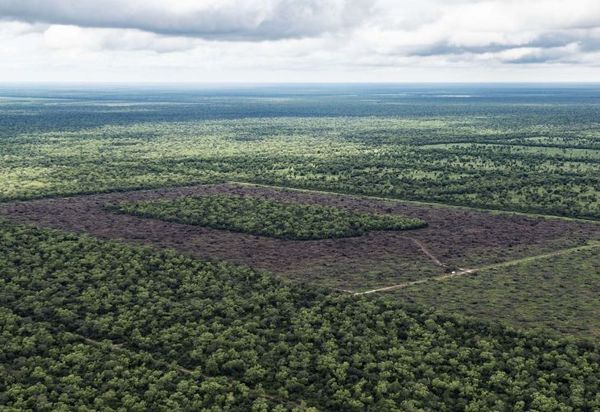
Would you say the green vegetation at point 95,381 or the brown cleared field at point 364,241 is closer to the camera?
the green vegetation at point 95,381

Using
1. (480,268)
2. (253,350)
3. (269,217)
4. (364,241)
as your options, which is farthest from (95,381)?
(269,217)

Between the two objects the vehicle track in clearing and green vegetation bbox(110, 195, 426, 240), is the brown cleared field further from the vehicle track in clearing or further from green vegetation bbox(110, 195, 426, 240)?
green vegetation bbox(110, 195, 426, 240)

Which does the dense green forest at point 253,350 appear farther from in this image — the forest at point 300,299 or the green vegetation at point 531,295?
the green vegetation at point 531,295

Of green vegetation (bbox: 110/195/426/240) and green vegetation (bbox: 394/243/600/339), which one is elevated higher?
green vegetation (bbox: 110/195/426/240)

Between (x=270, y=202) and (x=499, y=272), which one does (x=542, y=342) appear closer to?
(x=499, y=272)

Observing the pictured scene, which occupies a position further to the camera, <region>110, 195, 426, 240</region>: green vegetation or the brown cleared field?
<region>110, 195, 426, 240</region>: green vegetation

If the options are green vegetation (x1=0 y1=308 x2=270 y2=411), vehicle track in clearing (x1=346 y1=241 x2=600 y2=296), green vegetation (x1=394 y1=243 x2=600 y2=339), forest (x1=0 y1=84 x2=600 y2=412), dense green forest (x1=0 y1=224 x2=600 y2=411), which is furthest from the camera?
vehicle track in clearing (x1=346 y1=241 x2=600 y2=296)

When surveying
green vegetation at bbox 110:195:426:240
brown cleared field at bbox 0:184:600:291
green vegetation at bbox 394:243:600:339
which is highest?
green vegetation at bbox 110:195:426:240

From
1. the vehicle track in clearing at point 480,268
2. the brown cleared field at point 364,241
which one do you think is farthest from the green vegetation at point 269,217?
the vehicle track in clearing at point 480,268

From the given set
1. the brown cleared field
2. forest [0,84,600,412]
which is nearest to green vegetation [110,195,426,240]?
forest [0,84,600,412]
